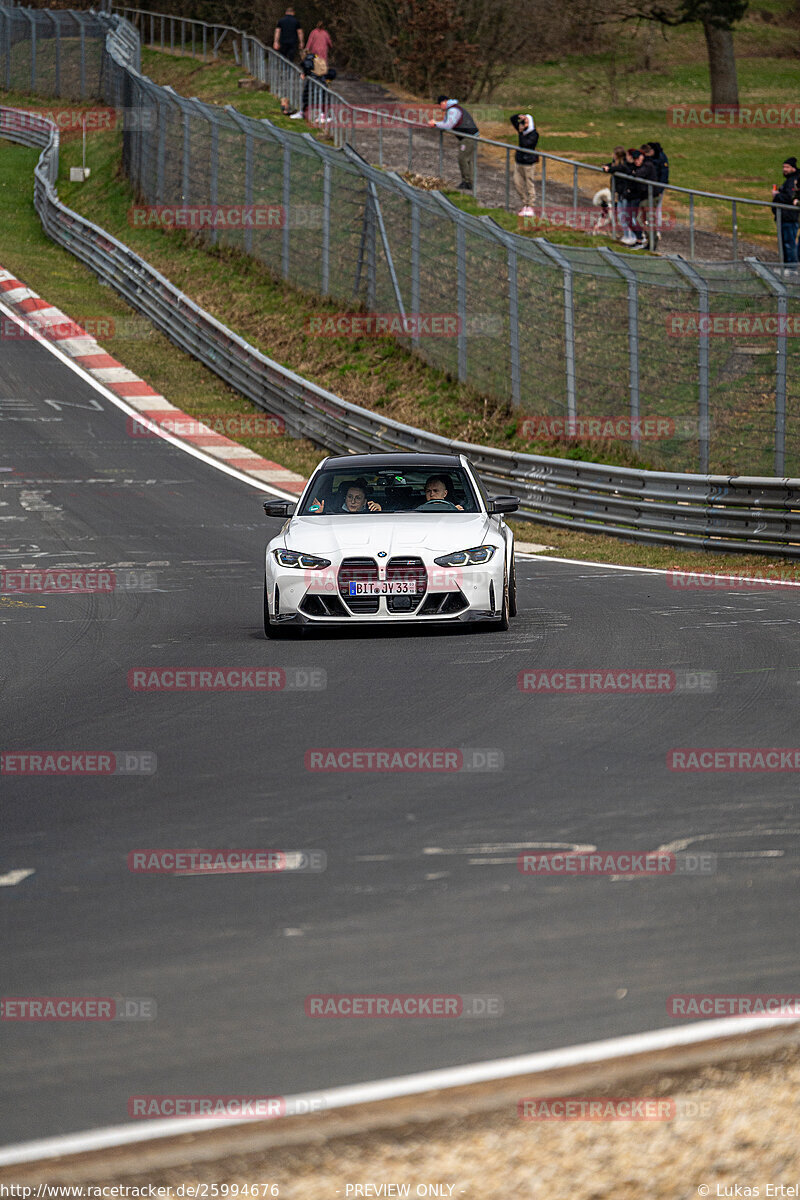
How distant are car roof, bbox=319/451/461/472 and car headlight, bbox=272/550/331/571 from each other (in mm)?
1501

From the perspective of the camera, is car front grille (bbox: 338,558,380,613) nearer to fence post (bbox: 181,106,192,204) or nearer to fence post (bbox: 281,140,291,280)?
fence post (bbox: 281,140,291,280)

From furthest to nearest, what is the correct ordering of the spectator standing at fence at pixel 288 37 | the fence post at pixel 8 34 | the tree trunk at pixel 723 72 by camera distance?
1. the fence post at pixel 8 34
2. the tree trunk at pixel 723 72
3. the spectator standing at fence at pixel 288 37

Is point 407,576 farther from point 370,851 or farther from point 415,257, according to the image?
point 415,257

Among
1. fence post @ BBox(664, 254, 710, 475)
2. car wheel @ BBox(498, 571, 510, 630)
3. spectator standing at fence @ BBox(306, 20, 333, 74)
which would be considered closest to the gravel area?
car wheel @ BBox(498, 571, 510, 630)

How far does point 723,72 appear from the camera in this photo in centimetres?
5262

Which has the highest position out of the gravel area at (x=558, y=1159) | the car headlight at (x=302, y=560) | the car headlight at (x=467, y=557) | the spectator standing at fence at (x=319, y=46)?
the spectator standing at fence at (x=319, y=46)

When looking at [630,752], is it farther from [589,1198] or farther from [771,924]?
[589,1198]

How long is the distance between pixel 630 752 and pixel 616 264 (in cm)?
1406

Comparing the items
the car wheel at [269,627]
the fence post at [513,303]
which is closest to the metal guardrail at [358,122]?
the fence post at [513,303]

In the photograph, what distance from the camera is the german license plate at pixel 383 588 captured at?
11664 millimetres

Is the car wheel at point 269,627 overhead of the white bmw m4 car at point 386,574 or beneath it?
beneath

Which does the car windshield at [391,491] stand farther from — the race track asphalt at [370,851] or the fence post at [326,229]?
the fence post at [326,229]

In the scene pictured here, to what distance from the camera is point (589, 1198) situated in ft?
11.4

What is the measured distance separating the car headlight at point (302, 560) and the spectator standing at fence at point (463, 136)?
22395mm
